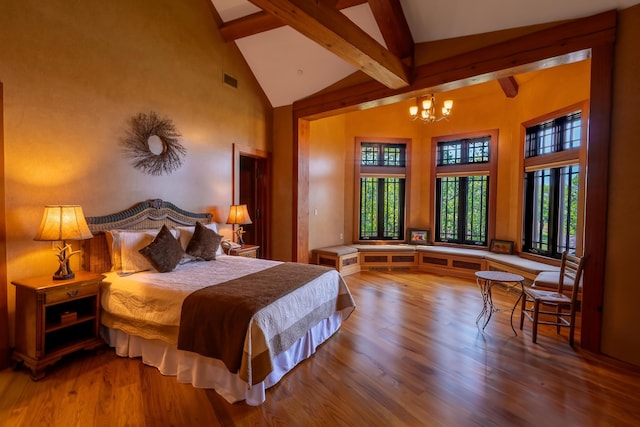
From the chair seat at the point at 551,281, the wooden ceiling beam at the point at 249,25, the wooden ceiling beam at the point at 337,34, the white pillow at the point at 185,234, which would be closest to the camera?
the wooden ceiling beam at the point at 337,34

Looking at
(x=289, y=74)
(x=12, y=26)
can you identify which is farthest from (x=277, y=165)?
(x=12, y=26)

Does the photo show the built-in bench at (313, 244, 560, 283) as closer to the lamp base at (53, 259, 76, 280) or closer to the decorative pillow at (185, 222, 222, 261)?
the decorative pillow at (185, 222, 222, 261)

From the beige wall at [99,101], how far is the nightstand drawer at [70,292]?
0.51 meters

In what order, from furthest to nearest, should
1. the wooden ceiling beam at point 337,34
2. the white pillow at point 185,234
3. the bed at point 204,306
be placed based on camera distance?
the white pillow at point 185,234 → the wooden ceiling beam at point 337,34 → the bed at point 204,306

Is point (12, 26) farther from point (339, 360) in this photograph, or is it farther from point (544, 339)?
point (544, 339)

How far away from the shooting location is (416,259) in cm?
621

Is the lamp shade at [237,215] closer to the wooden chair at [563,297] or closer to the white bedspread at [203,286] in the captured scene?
the white bedspread at [203,286]

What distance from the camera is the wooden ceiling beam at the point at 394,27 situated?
Result: 3523 millimetres

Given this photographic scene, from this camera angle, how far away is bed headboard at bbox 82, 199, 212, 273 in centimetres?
303

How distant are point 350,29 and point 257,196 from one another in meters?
3.31

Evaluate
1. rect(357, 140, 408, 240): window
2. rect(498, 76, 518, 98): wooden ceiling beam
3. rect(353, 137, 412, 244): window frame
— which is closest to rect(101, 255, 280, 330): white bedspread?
rect(353, 137, 412, 244): window frame

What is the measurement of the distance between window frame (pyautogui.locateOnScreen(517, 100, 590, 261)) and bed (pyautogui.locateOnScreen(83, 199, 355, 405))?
3.52m

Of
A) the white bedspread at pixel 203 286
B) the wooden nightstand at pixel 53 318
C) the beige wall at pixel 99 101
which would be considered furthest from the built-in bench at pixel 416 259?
the wooden nightstand at pixel 53 318

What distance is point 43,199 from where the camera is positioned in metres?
2.76
